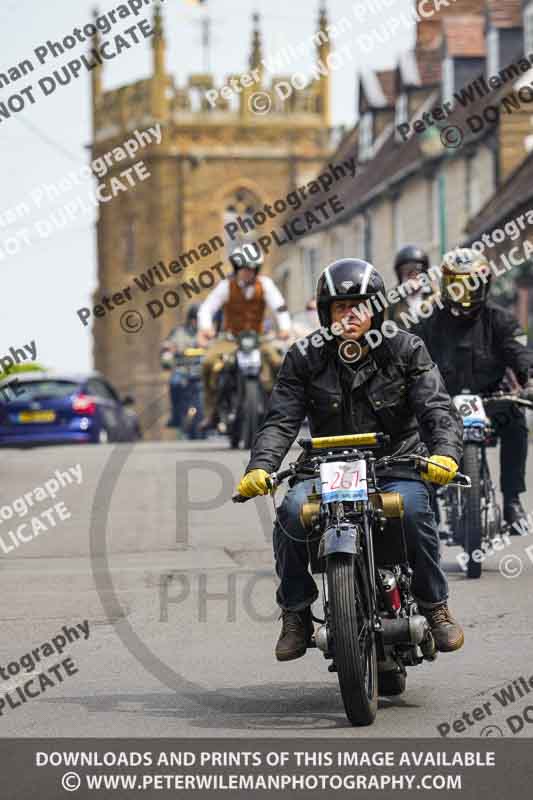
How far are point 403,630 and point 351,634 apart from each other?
1.62 feet

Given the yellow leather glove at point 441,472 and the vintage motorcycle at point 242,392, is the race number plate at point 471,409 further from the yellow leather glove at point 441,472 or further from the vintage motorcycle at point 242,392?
the vintage motorcycle at point 242,392

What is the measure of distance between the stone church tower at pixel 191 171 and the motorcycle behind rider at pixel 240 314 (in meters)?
70.9

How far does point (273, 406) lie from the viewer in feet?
26.0

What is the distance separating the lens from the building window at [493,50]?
1676 inches

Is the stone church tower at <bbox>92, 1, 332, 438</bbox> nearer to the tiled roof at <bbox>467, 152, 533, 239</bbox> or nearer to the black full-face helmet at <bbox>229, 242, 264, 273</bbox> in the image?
the tiled roof at <bbox>467, 152, 533, 239</bbox>

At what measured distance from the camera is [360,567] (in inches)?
288

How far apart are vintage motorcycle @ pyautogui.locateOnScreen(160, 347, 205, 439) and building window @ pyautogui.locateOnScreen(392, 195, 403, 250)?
21432mm

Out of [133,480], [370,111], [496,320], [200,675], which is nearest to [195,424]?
[133,480]

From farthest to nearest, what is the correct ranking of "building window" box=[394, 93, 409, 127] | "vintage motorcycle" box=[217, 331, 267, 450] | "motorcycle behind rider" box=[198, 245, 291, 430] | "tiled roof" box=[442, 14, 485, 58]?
"building window" box=[394, 93, 409, 127]
"tiled roof" box=[442, 14, 485, 58]
"vintage motorcycle" box=[217, 331, 267, 450]
"motorcycle behind rider" box=[198, 245, 291, 430]

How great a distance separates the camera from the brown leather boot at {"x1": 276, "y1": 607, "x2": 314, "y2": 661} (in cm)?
774

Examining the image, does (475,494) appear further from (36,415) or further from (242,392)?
(36,415)

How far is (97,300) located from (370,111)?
38.1 m

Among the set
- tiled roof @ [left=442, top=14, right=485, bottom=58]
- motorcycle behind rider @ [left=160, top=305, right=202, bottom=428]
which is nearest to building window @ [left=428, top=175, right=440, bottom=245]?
tiled roof @ [left=442, top=14, right=485, bottom=58]

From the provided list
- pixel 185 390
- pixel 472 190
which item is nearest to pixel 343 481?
pixel 185 390
